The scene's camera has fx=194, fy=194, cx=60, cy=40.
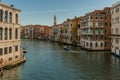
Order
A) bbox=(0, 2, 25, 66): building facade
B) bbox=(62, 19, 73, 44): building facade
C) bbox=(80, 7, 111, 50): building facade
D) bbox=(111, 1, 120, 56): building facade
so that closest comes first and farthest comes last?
bbox=(0, 2, 25, 66): building facade → bbox=(111, 1, 120, 56): building facade → bbox=(80, 7, 111, 50): building facade → bbox=(62, 19, 73, 44): building facade

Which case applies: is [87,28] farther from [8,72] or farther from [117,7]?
[8,72]

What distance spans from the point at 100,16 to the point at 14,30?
39909 mm

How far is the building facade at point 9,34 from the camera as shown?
31562 mm

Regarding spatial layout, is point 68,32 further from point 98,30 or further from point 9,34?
point 9,34

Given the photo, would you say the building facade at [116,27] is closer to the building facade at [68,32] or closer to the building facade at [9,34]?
the building facade at [9,34]

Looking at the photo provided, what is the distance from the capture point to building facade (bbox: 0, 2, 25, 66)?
104ft

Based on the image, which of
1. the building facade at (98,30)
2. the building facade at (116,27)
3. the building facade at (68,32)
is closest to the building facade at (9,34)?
the building facade at (116,27)

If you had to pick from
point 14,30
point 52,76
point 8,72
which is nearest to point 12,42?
point 14,30

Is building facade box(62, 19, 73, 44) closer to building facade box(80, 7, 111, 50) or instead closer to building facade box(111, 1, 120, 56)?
building facade box(80, 7, 111, 50)

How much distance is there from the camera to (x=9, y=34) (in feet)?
113

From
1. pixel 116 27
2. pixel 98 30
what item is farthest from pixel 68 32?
pixel 116 27

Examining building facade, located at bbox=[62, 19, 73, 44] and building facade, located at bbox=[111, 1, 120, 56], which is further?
building facade, located at bbox=[62, 19, 73, 44]

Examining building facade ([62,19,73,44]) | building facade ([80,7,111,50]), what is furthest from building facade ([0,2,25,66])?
building facade ([62,19,73,44])

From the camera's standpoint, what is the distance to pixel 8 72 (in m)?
29.8
